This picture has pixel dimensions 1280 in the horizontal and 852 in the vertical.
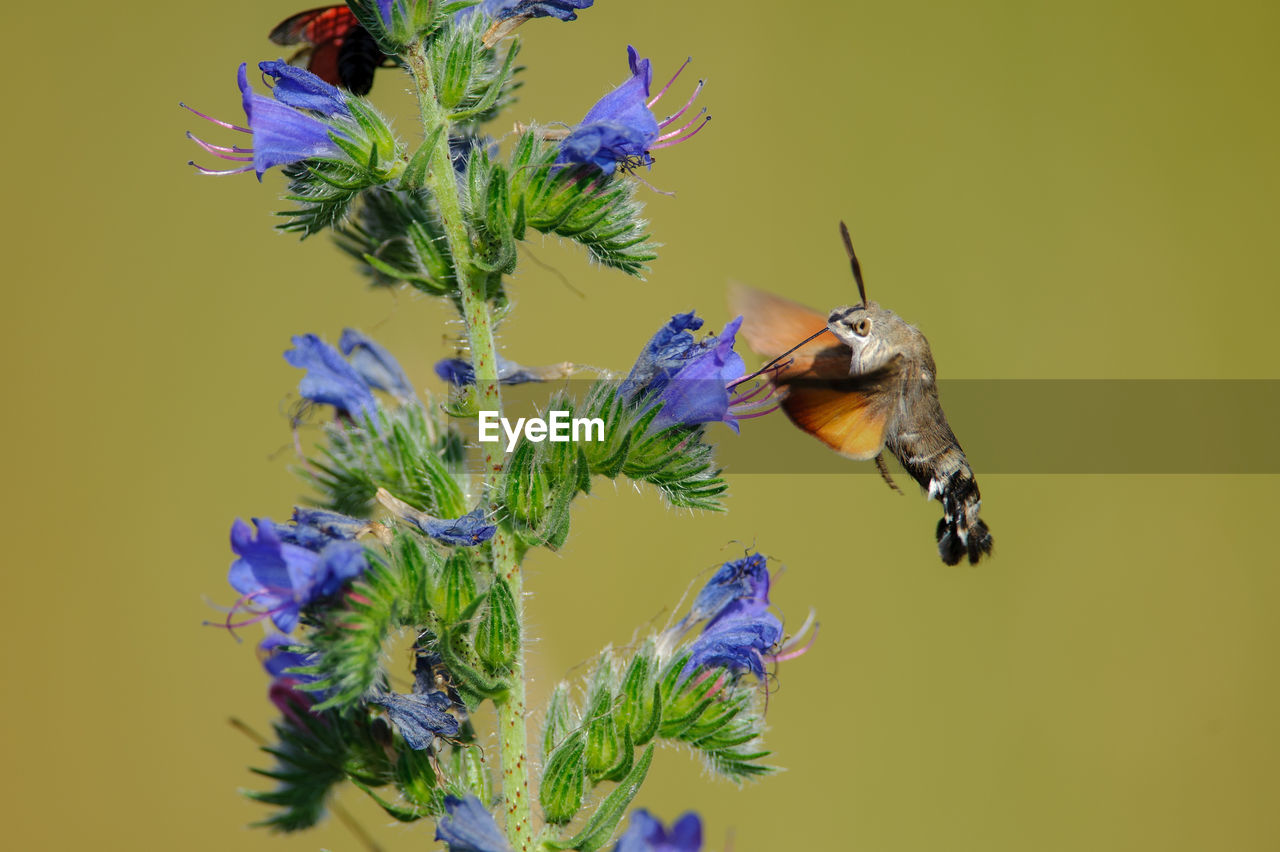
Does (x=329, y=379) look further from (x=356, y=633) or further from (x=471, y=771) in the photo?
(x=471, y=771)

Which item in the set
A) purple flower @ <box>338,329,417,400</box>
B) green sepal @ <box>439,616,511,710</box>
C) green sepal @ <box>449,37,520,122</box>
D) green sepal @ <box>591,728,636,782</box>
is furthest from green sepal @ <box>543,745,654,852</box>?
green sepal @ <box>449,37,520,122</box>

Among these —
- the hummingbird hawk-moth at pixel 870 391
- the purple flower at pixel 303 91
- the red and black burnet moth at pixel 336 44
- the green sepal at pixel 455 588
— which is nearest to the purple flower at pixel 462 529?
the green sepal at pixel 455 588

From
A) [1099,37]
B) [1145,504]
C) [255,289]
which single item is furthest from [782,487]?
[1099,37]

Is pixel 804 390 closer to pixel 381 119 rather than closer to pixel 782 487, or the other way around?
pixel 381 119

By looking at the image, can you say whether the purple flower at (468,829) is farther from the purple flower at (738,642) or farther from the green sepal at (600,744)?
the purple flower at (738,642)

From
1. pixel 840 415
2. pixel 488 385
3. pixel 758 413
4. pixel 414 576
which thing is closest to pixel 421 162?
pixel 488 385

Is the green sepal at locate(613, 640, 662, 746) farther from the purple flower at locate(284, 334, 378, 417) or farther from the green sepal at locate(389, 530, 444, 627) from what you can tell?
the purple flower at locate(284, 334, 378, 417)

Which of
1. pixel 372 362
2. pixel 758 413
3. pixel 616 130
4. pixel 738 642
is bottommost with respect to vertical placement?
pixel 738 642
